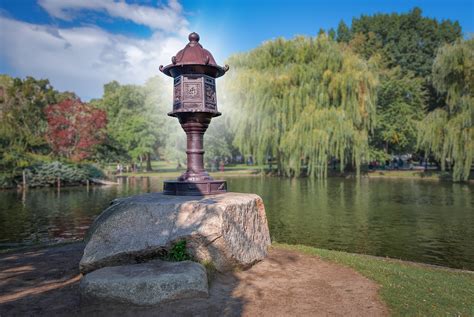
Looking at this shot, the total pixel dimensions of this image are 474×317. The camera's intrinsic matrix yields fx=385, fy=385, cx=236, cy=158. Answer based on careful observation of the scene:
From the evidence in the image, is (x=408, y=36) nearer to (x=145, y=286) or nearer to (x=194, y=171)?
(x=194, y=171)

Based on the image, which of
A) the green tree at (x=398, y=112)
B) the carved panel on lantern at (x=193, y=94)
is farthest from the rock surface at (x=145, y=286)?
the green tree at (x=398, y=112)

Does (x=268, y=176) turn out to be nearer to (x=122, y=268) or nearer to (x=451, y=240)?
(x=451, y=240)

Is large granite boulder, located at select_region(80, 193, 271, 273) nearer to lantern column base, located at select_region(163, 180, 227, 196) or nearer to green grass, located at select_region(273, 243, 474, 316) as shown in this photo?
lantern column base, located at select_region(163, 180, 227, 196)

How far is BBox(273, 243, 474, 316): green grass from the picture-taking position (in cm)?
502

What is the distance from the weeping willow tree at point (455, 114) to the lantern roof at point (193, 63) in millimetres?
24506

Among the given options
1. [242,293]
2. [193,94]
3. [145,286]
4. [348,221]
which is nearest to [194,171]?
[193,94]

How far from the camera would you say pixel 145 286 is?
16.4 ft

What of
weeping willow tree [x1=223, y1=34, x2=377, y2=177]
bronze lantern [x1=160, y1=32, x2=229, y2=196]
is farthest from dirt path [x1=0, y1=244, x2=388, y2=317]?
weeping willow tree [x1=223, y1=34, x2=377, y2=177]

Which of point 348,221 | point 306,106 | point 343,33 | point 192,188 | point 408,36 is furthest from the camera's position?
point 343,33

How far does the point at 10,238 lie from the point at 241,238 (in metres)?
9.19

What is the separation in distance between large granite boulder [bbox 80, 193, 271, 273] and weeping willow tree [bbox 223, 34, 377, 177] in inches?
940

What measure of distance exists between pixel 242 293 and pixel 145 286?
1.38m

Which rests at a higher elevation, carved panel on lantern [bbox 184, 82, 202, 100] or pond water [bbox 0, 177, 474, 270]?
carved panel on lantern [bbox 184, 82, 202, 100]

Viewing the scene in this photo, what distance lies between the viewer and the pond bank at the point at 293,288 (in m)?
4.89
